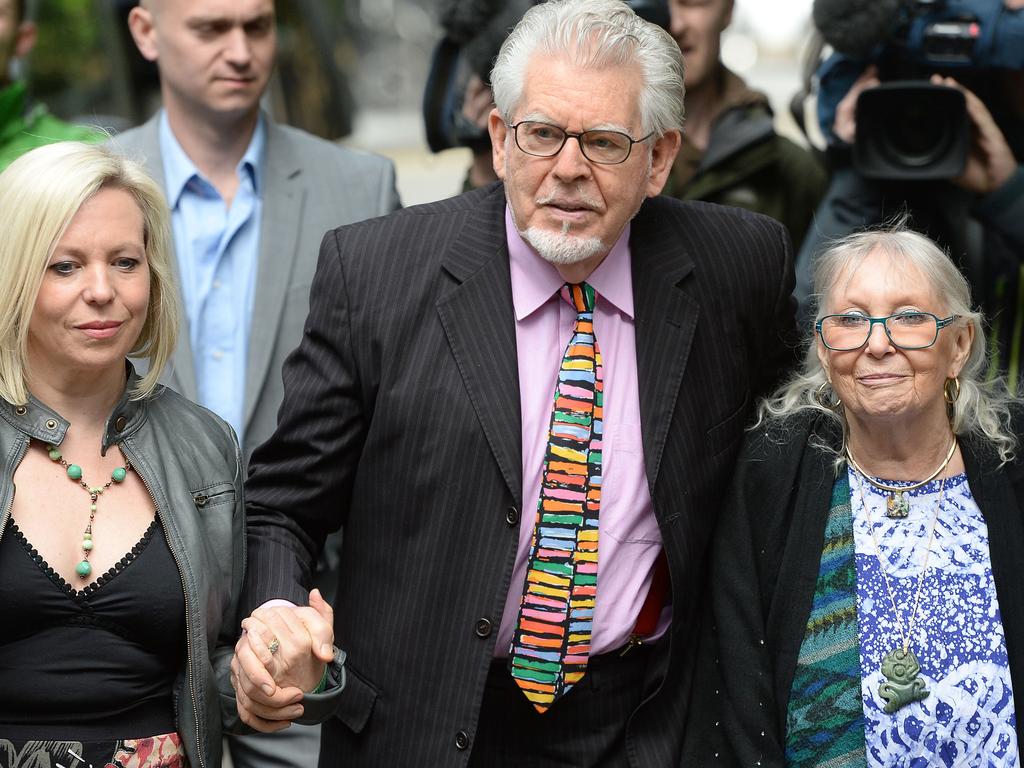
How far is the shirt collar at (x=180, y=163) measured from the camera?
13.8ft

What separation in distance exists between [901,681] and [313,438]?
3.93 feet

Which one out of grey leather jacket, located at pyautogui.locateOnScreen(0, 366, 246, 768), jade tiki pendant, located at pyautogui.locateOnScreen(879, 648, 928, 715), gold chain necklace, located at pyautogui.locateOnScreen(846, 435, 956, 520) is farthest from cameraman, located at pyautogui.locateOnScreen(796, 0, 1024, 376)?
grey leather jacket, located at pyautogui.locateOnScreen(0, 366, 246, 768)

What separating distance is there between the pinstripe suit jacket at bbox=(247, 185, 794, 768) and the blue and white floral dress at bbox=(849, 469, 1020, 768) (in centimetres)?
35

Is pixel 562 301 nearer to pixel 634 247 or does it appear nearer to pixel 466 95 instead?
pixel 634 247

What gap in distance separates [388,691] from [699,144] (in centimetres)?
218

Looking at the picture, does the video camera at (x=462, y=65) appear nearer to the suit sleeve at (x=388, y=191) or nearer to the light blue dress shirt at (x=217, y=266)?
the suit sleeve at (x=388, y=191)

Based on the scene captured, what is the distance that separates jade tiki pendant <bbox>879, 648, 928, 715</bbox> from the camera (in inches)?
117

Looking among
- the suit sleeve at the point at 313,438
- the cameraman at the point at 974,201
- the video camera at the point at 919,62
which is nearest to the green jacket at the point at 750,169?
the cameraman at the point at 974,201

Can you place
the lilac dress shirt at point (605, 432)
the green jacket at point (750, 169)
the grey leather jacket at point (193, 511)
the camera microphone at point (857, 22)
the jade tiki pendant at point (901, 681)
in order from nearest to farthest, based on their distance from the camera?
the grey leather jacket at point (193, 511)
the jade tiki pendant at point (901, 681)
the lilac dress shirt at point (605, 432)
the camera microphone at point (857, 22)
the green jacket at point (750, 169)

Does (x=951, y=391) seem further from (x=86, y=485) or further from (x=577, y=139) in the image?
(x=86, y=485)

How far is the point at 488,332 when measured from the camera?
10.2 ft

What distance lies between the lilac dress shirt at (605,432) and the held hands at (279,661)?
1.37 ft

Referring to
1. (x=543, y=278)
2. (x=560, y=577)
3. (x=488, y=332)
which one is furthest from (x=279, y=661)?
(x=543, y=278)

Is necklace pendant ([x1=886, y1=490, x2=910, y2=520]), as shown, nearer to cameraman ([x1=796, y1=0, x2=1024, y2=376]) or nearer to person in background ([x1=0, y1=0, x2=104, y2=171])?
cameraman ([x1=796, y1=0, x2=1024, y2=376])
